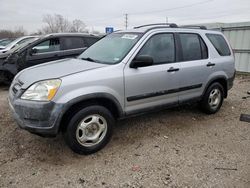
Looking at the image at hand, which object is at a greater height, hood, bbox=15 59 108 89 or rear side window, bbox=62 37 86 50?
rear side window, bbox=62 37 86 50

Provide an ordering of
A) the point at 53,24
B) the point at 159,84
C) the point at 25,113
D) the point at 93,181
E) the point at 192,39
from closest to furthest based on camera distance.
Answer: the point at 93,181
the point at 25,113
the point at 159,84
the point at 192,39
the point at 53,24

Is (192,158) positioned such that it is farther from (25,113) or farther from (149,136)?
(25,113)

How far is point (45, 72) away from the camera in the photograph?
11.0 feet

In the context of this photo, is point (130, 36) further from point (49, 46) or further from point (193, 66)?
point (49, 46)

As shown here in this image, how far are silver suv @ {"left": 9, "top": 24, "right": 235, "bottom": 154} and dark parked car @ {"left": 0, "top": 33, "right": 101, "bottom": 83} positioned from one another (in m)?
3.15

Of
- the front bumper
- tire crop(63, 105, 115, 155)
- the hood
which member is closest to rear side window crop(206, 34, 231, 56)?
the hood

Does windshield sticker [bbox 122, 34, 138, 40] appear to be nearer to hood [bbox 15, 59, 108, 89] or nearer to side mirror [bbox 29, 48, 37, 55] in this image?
hood [bbox 15, 59, 108, 89]

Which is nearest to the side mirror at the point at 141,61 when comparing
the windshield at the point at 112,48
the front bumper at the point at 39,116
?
the windshield at the point at 112,48

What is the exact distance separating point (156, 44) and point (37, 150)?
2545mm

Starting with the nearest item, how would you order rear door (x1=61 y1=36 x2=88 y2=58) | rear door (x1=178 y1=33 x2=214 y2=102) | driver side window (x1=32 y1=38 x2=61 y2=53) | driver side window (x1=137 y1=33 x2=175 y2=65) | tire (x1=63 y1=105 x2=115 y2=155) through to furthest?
tire (x1=63 y1=105 x2=115 y2=155)
driver side window (x1=137 y1=33 x2=175 y2=65)
rear door (x1=178 y1=33 x2=214 y2=102)
driver side window (x1=32 y1=38 x2=61 y2=53)
rear door (x1=61 y1=36 x2=88 y2=58)

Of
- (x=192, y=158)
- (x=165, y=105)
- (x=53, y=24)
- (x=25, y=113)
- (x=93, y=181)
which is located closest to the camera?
(x=93, y=181)

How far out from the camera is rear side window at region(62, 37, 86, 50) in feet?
23.9

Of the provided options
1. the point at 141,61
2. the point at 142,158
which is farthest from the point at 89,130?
the point at 141,61

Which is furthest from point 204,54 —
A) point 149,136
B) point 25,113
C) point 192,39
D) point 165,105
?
point 25,113
